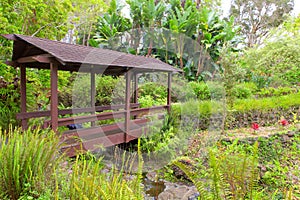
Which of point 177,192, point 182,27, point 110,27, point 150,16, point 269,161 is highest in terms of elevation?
point 150,16

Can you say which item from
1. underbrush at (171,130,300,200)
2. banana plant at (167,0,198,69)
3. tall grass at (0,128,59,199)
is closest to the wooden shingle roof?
tall grass at (0,128,59,199)

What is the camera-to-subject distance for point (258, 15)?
21.4m

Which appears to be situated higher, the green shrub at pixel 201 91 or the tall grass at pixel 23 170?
the green shrub at pixel 201 91

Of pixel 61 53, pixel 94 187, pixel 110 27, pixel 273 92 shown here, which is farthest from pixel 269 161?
pixel 110 27

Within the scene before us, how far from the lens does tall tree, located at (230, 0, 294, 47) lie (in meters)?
20.7

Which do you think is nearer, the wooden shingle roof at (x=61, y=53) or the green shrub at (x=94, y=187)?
the green shrub at (x=94, y=187)

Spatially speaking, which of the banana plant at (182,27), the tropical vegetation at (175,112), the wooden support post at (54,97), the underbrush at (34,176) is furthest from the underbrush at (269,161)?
the banana plant at (182,27)

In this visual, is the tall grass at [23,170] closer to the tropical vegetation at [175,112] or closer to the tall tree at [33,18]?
the tropical vegetation at [175,112]

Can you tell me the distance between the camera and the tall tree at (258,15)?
20.7 meters

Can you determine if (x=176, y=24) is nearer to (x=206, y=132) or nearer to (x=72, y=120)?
(x=206, y=132)

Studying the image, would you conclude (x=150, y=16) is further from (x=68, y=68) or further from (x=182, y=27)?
(x=68, y=68)

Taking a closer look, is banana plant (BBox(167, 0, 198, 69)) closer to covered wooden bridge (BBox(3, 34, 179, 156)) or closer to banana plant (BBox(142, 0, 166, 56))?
banana plant (BBox(142, 0, 166, 56))

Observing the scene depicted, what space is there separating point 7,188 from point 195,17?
11.2 m

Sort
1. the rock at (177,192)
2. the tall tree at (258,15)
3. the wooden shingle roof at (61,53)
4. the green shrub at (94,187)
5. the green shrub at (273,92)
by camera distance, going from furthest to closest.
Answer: the tall tree at (258,15) < the green shrub at (273,92) < the rock at (177,192) < the wooden shingle roof at (61,53) < the green shrub at (94,187)
